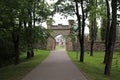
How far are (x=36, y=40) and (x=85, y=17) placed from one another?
583 cm

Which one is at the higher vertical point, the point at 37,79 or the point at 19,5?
the point at 19,5

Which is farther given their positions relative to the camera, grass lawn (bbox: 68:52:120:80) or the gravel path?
grass lawn (bbox: 68:52:120:80)

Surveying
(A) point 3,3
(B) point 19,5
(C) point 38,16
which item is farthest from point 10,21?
(C) point 38,16

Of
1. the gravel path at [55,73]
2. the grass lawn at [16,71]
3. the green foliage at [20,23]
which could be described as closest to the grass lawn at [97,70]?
the gravel path at [55,73]

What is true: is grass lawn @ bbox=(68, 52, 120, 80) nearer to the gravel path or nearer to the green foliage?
the gravel path

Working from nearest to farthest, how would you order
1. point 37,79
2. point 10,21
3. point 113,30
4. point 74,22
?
point 37,79 → point 113,30 → point 10,21 → point 74,22

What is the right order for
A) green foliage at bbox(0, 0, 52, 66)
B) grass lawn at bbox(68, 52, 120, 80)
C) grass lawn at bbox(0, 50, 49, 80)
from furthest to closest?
green foliage at bbox(0, 0, 52, 66) → grass lawn at bbox(68, 52, 120, 80) → grass lawn at bbox(0, 50, 49, 80)

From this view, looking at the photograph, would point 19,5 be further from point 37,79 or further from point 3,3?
point 37,79

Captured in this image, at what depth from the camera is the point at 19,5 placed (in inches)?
914

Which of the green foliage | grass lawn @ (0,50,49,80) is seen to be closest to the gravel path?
grass lawn @ (0,50,49,80)

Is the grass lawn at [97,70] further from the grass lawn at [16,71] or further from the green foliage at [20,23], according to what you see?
→ the green foliage at [20,23]

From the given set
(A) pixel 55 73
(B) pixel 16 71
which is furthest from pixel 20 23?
(A) pixel 55 73

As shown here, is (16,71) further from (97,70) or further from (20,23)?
(20,23)

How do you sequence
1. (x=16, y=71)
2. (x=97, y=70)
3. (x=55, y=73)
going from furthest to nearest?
(x=97, y=70), (x=16, y=71), (x=55, y=73)
